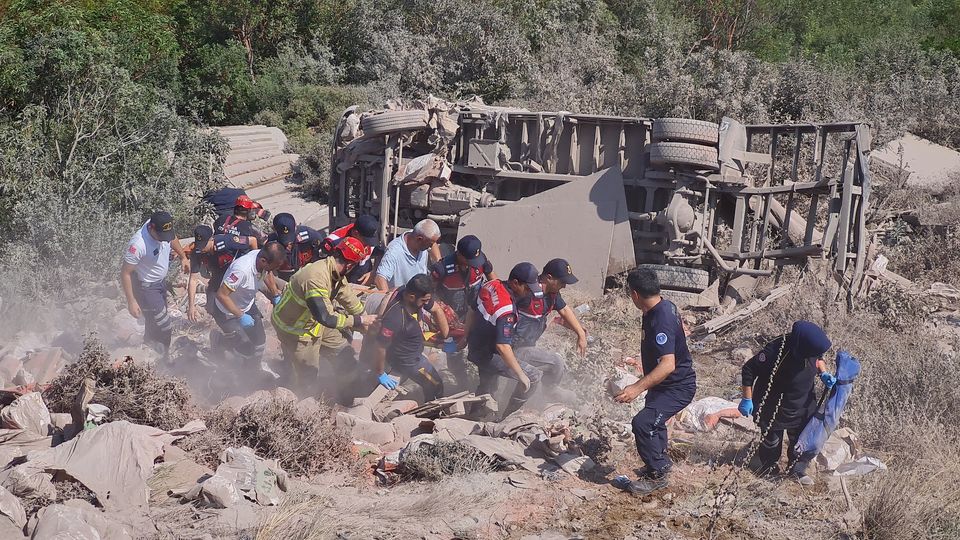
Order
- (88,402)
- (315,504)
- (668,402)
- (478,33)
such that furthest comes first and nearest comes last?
(478,33) < (88,402) < (668,402) < (315,504)

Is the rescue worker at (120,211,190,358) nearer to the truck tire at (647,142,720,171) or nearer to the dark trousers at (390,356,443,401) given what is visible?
the dark trousers at (390,356,443,401)

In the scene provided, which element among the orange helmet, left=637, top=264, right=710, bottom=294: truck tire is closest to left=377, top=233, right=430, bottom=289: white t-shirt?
the orange helmet

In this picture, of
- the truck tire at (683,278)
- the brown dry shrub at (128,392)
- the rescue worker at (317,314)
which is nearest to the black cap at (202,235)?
the rescue worker at (317,314)

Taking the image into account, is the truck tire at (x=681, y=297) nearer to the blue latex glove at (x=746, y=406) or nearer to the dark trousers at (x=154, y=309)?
the blue latex glove at (x=746, y=406)

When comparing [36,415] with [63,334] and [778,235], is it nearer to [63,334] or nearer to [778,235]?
[63,334]

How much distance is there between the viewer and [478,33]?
20.8 m

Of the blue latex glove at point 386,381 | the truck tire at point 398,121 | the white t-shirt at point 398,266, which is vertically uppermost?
the truck tire at point 398,121

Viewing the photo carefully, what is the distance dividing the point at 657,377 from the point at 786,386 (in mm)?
1023

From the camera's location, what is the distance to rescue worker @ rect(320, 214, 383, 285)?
7816mm

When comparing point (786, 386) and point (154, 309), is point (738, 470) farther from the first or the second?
point (154, 309)

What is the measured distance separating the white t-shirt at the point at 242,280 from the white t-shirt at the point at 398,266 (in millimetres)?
1328

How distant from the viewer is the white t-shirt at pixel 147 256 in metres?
8.23

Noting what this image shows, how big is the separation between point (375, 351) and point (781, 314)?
190 inches

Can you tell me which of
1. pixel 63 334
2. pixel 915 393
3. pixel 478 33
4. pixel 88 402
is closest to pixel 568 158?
pixel 915 393
